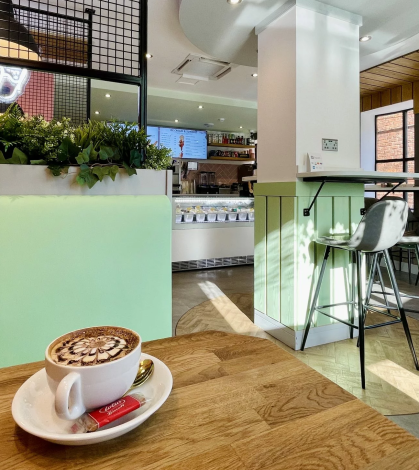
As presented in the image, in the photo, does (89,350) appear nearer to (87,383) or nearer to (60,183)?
(87,383)

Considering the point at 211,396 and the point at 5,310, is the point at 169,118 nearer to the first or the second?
the point at 5,310

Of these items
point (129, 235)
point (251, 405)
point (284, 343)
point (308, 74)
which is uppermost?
point (308, 74)

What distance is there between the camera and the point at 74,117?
4.42 meters

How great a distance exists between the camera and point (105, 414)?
0.47 meters

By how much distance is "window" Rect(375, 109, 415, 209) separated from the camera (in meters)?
5.61

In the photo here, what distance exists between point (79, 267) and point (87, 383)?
2.67 feet

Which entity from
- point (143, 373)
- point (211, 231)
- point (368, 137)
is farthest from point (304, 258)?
point (368, 137)

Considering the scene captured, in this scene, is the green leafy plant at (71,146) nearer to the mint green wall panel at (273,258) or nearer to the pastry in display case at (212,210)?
the mint green wall panel at (273,258)

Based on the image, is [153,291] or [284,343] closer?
[153,291]

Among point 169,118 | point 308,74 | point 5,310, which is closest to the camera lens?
point 5,310

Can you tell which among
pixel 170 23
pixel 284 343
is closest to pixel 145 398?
pixel 284 343

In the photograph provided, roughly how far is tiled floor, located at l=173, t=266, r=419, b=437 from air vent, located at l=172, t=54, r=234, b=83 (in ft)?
9.26

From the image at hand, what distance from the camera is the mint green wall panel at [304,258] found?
2.60 metres

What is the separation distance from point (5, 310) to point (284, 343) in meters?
2.14
